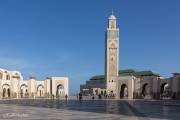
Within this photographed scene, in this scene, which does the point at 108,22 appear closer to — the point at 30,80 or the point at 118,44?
the point at 118,44

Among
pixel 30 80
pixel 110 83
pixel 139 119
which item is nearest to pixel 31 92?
pixel 30 80

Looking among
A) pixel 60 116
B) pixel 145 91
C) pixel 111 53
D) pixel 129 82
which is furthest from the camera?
pixel 111 53

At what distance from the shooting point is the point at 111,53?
8725 centimetres

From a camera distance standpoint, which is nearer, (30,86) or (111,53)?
(30,86)

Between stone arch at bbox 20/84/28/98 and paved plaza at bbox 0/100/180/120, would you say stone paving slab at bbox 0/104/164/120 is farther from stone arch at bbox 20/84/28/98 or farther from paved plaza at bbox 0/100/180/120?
stone arch at bbox 20/84/28/98

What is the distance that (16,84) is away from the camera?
66375mm

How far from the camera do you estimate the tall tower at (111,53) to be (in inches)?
3371

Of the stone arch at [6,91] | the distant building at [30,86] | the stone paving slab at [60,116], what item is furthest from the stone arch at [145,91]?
the stone paving slab at [60,116]

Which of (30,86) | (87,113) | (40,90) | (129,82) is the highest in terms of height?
(129,82)

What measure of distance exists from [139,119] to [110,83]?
71445 mm

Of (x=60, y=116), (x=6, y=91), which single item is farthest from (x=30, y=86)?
(x=60, y=116)

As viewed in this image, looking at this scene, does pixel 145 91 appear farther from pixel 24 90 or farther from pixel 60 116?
pixel 60 116

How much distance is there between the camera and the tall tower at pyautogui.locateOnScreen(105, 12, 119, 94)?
85625 mm

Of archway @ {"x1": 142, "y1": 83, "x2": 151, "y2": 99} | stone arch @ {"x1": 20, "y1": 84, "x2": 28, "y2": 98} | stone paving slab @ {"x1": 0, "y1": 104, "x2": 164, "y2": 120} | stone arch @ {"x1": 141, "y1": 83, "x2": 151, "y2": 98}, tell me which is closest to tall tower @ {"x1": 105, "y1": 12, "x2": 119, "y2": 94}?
archway @ {"x1": 142, "y1": 83, "x2": 151, "y2": 99}
